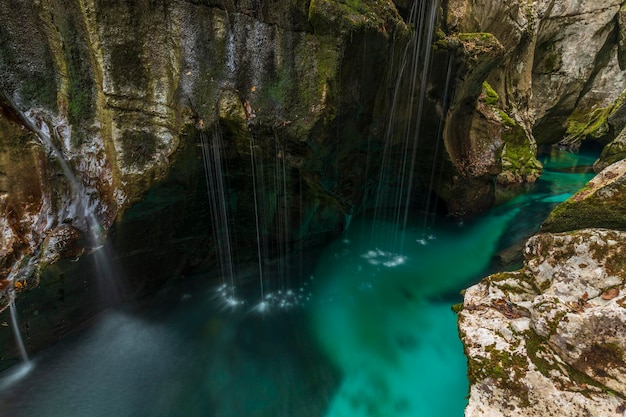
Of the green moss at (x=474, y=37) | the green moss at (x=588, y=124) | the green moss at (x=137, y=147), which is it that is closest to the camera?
the green moss at (x=137, y=147)

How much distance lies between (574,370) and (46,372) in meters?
7.30

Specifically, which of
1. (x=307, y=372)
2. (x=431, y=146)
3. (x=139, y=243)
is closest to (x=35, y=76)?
(x=139, y=243)

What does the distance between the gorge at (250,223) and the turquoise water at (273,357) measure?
0.13 feet

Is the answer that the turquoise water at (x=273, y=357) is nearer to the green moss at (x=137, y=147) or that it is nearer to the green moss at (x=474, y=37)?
the green moss at (x=137, y=147)

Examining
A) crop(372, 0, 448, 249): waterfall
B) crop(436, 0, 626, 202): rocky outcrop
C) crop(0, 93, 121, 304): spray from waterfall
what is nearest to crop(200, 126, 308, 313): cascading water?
crop(0, 93, 121, 304): spray from waterfall

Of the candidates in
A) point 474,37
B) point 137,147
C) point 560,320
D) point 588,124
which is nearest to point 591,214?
point 560,320

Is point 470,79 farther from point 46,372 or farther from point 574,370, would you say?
point 46,372

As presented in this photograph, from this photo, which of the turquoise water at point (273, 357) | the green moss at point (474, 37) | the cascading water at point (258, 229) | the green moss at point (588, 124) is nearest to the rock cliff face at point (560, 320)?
the turquoise water at point (273, 357)

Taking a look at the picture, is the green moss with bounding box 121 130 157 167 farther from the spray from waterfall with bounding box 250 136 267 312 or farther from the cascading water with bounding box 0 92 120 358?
the spray from waterfall with bounding box 250 136 267 312

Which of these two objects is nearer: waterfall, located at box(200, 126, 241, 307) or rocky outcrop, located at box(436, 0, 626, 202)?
waterfall, located at box(200, 126, 241, 307)

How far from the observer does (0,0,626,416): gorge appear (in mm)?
3365

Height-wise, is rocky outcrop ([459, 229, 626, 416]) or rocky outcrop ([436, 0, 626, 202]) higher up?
rocky outcrop ([436, 0, 626, 202])

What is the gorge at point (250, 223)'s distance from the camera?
11.0ft

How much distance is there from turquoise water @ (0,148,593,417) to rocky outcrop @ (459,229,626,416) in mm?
2301
